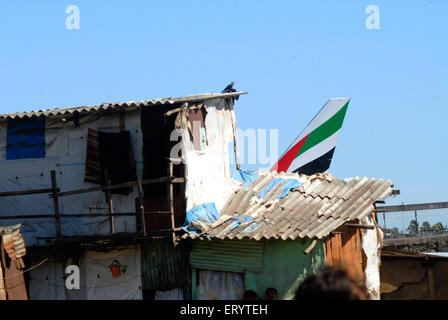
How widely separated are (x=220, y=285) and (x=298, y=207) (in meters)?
2.52

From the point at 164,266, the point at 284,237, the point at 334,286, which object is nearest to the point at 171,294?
the point at 164,266

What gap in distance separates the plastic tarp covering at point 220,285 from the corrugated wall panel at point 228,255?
0.18 m

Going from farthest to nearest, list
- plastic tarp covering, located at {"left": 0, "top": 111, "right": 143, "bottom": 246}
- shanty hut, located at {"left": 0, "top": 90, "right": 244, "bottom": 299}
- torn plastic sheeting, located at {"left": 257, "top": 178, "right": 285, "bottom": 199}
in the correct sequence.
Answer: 1. torn plastic sheeting, located at {"left": 257, "top": 178, "right": 285, "bottom": 199}
2. plastic tarp covering, located at {"left": 0, "top": 111, "right": 143, "bottom": 246}
3. shanty hut, located at {"left": 0, "top": 90, "right": 244, "bottom": 299}

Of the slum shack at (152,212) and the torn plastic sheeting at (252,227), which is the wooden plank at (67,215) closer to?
the slum shack at (152,212)

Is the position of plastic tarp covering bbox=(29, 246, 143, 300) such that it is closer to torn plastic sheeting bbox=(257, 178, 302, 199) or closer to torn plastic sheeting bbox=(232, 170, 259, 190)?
torn plastic sheeting bbox=(257, 178, 302, 199)

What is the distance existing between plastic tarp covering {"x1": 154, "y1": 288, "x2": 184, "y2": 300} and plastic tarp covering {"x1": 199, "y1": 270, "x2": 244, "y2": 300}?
49 cm

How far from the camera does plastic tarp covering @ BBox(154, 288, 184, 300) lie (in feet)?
49.1

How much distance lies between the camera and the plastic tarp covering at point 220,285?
14375 mm

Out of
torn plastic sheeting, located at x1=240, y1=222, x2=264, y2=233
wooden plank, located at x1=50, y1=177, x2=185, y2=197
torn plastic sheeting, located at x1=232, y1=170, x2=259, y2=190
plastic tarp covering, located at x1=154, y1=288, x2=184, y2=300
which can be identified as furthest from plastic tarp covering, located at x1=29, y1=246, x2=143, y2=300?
torn plastic sheeting, located at x1=232, y1=170, x2=259, y2=190

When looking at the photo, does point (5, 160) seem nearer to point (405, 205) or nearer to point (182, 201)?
point (182, 201)

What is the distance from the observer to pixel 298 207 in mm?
14859

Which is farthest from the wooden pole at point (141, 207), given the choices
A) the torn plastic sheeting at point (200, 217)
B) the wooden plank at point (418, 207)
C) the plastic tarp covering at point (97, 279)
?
the wooden plank at point (418, 207)
